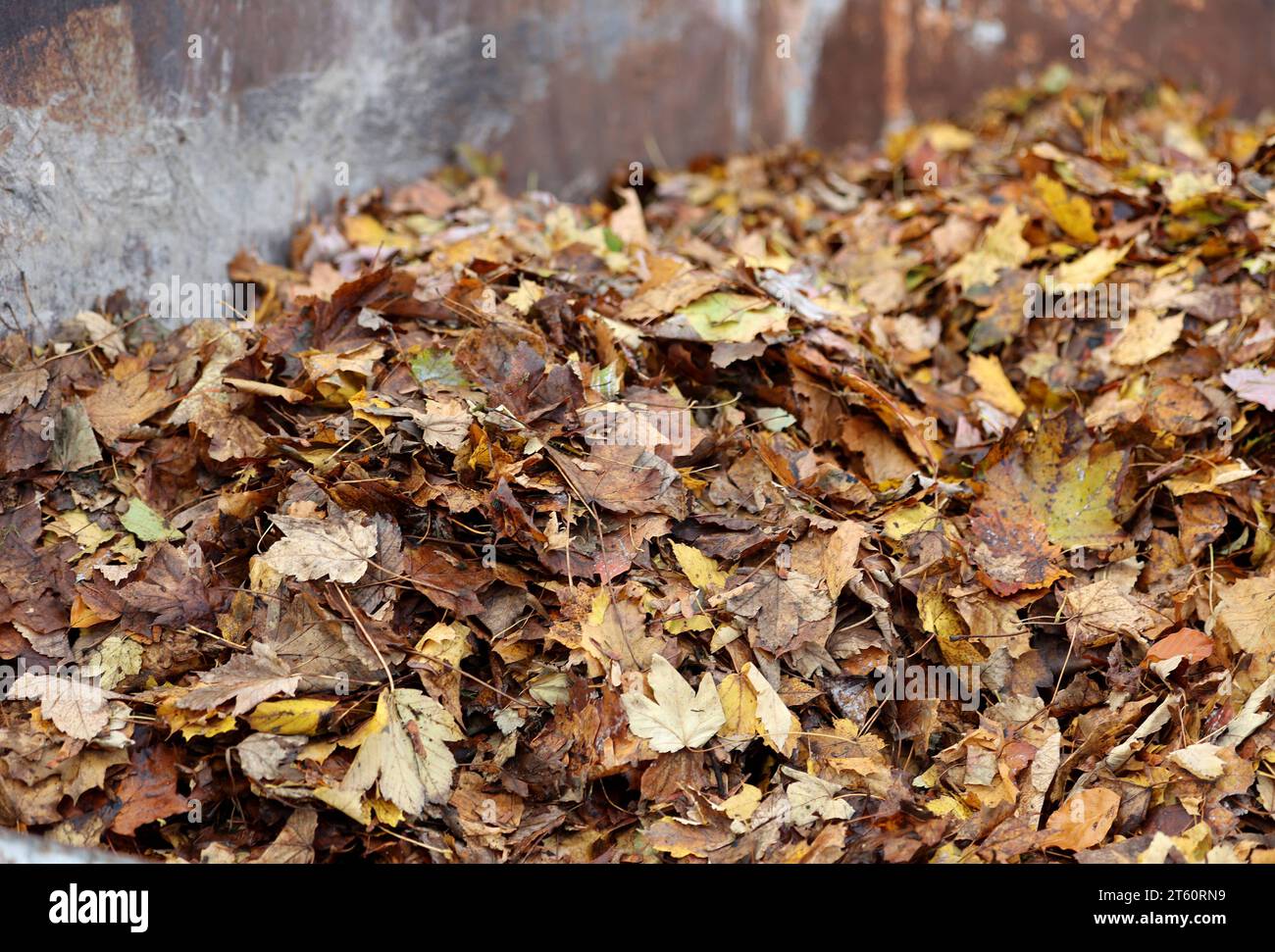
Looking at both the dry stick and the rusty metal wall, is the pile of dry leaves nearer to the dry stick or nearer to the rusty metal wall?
the dry stick

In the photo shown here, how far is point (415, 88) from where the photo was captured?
13.8 ft

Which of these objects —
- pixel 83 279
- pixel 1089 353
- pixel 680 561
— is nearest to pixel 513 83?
pixel 83 279

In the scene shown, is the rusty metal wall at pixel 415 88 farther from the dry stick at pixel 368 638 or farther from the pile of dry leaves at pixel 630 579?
the dry stick at pixel 368 638

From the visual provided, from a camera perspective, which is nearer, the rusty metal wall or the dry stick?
the dry stick

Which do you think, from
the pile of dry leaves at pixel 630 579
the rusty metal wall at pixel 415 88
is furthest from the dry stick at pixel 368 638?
the rusty metal wall at pixel 415 88

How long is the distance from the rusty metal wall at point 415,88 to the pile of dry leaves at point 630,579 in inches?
13.7

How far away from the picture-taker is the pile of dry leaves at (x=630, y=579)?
2.16 meters

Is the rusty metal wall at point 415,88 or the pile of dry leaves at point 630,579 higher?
the rusty metal wall at point 415,88

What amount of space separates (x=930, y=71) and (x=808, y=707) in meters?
4.98

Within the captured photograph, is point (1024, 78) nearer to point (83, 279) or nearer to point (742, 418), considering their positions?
point (742, 418)

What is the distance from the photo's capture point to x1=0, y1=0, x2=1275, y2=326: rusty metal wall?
9.52 ft

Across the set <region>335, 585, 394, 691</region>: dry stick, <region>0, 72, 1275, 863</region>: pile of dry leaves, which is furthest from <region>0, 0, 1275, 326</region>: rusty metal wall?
<region>335, 585, 394, 691</region>: dry stick

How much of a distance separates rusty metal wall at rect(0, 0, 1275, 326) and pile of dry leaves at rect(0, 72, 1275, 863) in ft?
1.14

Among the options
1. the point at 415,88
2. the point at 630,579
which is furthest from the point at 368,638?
the point at 415,88
